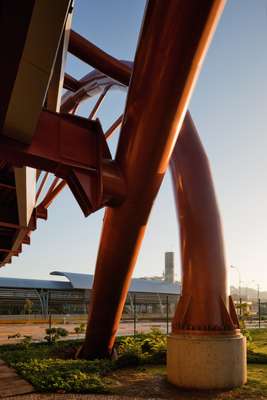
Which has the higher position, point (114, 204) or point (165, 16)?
point (165, 16)

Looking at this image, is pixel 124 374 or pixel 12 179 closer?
pixel 124 374

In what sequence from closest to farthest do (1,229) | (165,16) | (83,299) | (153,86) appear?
(165,16) < (153,86) < (1,229) < (83,299)

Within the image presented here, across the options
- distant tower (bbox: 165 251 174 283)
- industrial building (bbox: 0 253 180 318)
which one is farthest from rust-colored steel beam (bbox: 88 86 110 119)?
distant tower (bbox: 165 251 174 283)

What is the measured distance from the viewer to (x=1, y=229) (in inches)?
687

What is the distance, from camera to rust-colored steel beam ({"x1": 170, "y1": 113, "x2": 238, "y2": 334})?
8.73m

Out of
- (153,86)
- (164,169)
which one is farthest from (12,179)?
(153,86)

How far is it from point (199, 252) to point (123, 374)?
3.51 meters

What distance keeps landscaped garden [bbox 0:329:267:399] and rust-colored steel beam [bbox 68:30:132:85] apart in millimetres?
7980

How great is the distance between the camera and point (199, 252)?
9.05m

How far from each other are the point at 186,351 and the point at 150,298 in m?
56.2

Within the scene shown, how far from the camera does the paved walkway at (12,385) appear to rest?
7910mm

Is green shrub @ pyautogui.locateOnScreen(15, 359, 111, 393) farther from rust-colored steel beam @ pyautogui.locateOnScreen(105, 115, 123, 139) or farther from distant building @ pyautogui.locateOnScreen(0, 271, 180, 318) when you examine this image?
distant building @ pyautogui.locateOnScreen(0, 271, 180, 318)

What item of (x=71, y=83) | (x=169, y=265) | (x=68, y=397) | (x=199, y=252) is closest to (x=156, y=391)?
(x=68, y=397)

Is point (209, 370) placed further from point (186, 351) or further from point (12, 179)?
point (12, 179)
